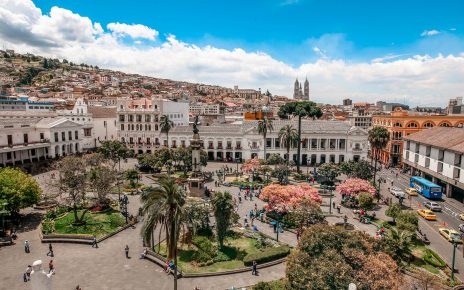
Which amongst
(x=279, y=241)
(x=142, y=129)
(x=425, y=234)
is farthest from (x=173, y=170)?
(x=425, y=234)

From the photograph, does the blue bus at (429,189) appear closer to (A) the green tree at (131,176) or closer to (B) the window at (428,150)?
(B) the window at (428,150)

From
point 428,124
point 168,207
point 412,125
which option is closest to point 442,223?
point 168,207

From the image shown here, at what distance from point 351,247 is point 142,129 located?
228ft

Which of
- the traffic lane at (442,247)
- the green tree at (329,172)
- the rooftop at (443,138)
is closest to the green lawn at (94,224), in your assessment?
the traffic lane at (442,247)

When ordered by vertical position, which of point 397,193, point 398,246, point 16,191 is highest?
point 16,191

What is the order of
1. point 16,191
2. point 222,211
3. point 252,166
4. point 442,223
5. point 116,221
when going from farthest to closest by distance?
point 252,166 → point 442,223 → point 116,221 → point 16,191 → point 222,211

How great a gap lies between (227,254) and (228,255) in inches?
7.1

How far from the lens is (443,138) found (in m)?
54.0

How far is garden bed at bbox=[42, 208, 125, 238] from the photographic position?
3155cm

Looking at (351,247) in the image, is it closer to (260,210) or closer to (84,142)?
(260,210)

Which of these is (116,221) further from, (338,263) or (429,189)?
(429,189)

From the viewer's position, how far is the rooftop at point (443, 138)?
4838 cm

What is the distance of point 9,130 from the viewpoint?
186ft

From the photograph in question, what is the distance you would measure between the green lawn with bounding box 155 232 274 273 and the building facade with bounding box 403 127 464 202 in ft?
110
